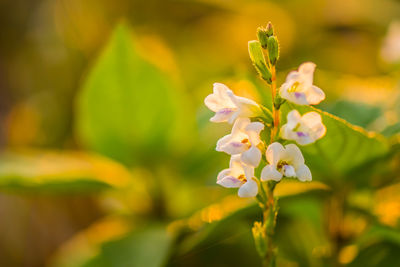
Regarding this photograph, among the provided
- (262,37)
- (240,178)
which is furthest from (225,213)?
(262,37)

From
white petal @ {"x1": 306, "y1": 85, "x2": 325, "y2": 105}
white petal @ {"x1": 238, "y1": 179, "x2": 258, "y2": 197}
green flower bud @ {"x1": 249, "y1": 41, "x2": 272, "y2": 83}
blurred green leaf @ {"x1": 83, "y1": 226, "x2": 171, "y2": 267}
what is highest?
green flower bud @ {"x1": 249, "y1": 41, "x2": 272, "y2": 83}

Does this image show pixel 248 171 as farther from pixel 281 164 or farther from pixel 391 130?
pixel 391 130

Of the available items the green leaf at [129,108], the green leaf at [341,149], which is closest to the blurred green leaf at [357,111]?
the green leaf at [341,149]

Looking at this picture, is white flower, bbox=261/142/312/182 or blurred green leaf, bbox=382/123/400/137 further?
blurred green leaf, bbox=382/123/400/137

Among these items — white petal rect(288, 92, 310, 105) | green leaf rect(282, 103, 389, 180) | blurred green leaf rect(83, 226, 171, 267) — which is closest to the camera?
white petal rect(288, 92, 310, 105)

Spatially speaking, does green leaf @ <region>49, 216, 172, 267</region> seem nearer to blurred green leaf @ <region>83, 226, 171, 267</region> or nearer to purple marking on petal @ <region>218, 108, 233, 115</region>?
blurred green leaf @ <region>83, 226, 171, 267</region>

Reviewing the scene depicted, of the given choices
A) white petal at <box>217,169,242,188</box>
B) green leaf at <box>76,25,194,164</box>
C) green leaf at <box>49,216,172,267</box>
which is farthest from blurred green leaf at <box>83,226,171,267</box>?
white petal at <box>217,169,242,188</box>

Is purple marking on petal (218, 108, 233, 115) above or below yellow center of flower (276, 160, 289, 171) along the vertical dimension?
above

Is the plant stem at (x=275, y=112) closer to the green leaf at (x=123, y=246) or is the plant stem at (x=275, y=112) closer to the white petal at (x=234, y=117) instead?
the white petal at (x=234, y=117)
